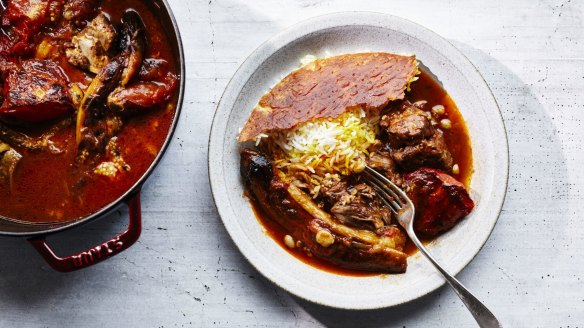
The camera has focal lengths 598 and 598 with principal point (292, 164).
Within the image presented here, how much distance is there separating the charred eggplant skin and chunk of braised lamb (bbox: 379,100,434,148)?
60 cm

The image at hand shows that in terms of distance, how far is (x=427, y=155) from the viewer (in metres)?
3.95

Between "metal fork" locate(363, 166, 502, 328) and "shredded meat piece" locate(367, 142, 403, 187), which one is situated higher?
"shredded meat piece" locate(367, 142, 403, 187)

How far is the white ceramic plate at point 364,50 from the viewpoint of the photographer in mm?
3953

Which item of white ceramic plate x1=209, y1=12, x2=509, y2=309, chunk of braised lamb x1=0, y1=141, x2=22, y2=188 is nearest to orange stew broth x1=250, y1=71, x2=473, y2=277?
white ceramic plate x1=209, y1=12, x2=509, y2=309

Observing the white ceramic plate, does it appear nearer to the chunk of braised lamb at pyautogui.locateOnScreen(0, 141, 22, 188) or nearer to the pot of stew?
the pot of stew

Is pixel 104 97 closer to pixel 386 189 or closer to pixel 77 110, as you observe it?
pixel 77 110

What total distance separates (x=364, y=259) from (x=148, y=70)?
186 cm

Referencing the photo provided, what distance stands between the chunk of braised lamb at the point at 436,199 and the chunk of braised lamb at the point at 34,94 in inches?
90.1

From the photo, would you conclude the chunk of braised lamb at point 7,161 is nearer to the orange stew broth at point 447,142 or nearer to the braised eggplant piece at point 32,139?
the braised eggplant piece at point 32,139

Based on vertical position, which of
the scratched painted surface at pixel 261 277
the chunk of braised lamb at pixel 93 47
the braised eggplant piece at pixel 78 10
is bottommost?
the scratched painted surface at pixel 261 277

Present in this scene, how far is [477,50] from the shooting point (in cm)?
432

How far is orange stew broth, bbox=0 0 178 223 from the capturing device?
3750mm

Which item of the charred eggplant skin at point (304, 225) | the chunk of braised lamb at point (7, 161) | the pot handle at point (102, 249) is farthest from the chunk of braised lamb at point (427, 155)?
the chunk of braised lamb at point (7, 161)

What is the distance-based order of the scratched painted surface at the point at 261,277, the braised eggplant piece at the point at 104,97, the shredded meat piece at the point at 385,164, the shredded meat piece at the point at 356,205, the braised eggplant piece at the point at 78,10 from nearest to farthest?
the braised eggplant piece at the point at 104,97 → the braised eggplant piece at the point at 78,10 → the shredded meat piece at the point at 356,205 → the shredded meat piece at the point at 385,164 → the scratched painted surface at the point at 261,277
